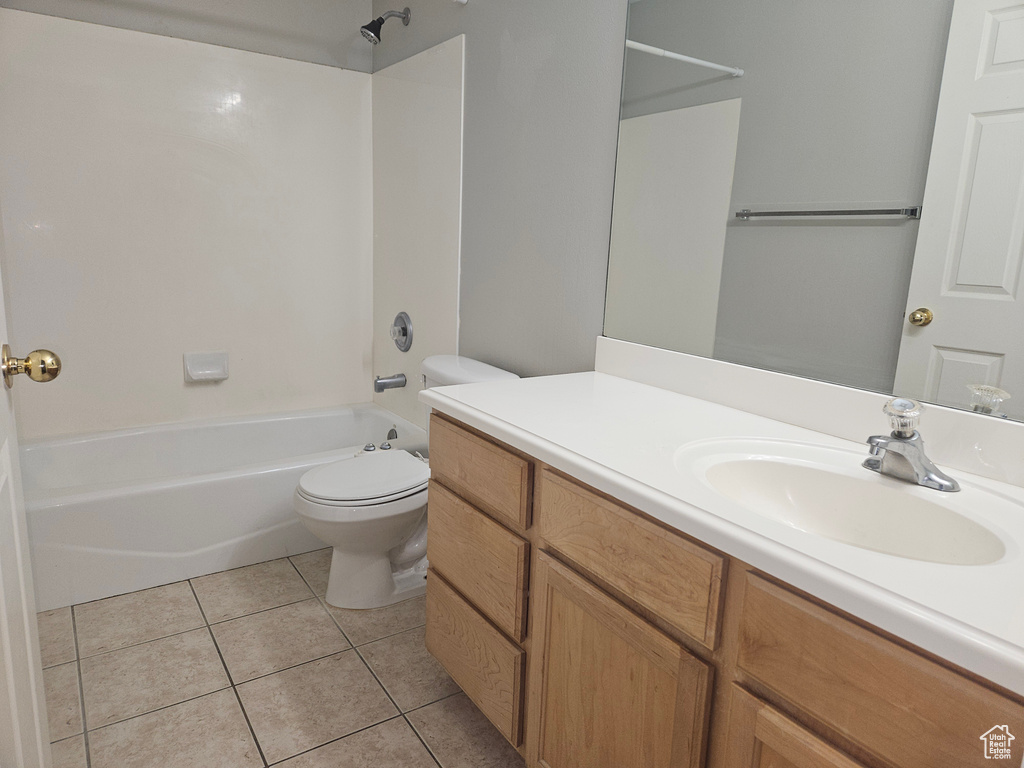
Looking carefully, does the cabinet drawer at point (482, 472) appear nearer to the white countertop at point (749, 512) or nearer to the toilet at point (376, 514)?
the white countertop at point (749, 512)

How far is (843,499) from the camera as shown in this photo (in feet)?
3.59

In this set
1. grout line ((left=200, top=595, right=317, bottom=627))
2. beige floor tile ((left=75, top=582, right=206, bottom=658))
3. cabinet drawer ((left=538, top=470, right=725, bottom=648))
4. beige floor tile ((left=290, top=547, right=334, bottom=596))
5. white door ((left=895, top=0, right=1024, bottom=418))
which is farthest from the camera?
beige floor tile ((left=290, top=547, right=334, bottom=596))

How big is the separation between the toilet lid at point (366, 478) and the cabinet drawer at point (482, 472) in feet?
1.65

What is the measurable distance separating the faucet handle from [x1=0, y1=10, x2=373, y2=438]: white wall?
2460mm

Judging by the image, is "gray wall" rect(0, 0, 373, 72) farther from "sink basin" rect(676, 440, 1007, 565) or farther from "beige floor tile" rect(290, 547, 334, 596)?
"sink basin" rect(676, 440, 1007, 565)

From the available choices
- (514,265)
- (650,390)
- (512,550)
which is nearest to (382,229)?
(514,265)

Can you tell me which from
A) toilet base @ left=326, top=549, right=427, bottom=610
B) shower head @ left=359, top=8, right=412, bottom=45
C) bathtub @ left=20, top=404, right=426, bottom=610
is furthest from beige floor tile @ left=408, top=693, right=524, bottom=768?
shower head @ left=359, top=8, right=412, bottom=45

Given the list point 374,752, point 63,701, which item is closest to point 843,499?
point 374,752

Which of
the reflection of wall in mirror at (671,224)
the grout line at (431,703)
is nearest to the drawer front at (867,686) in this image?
the reflection of wall in mirror at (671,224)

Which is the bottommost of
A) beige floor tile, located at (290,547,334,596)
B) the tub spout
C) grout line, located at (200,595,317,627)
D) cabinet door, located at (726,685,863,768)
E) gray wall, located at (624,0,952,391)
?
grout line, located at (200,595,317,627)

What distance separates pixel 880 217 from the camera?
46.4 inches

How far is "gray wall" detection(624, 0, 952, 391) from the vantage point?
1.14m

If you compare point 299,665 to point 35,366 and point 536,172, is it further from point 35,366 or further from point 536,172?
point 536,172

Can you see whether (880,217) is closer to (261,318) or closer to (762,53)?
(762,53)
